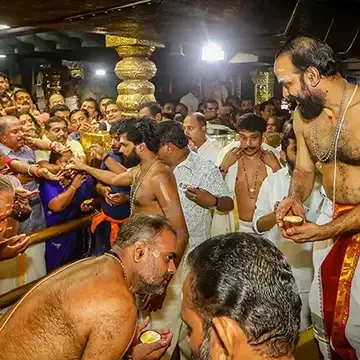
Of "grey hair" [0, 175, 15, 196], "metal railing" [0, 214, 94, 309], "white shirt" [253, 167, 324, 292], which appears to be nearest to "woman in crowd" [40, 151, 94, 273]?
"metal railing" [0, 214, 94, 309]

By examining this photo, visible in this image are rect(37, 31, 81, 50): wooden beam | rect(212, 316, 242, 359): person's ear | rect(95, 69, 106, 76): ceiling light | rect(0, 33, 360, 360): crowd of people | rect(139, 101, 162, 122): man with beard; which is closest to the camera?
rect(212, 316, 242, 359): person's ear

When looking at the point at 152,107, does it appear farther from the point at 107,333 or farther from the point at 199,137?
the point at 107,333

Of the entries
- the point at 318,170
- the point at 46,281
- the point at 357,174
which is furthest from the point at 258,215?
the point at 46,281

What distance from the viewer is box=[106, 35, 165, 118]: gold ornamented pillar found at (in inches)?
237

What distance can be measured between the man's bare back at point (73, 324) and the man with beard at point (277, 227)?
A: 75.0 inches

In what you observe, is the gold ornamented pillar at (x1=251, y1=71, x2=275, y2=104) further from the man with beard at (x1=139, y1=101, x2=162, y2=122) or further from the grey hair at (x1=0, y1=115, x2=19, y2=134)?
the grey hair at (x1=0, y1=115, x2=19, y2=134)

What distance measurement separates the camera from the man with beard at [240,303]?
1.29 metres

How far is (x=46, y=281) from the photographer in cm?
229

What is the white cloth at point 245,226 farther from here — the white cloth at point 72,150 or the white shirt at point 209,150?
the white cloth at point 72,150

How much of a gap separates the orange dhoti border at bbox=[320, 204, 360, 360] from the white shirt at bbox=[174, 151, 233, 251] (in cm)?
134

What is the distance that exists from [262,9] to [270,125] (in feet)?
8.52

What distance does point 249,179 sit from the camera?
16.2 ft

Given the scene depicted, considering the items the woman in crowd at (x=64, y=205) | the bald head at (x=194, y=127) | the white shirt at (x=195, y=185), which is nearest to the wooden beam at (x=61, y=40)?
the bald head at (x=194, y=127)

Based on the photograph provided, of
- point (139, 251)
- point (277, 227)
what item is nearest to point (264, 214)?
point (277, 227)
